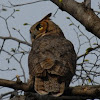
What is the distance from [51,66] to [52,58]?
0.30 meters

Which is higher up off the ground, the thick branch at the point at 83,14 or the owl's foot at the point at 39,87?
the thick branch at the point at 83,14

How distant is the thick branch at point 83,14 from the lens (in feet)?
11.6

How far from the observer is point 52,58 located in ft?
13.0

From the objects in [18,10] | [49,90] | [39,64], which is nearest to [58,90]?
[49,90]

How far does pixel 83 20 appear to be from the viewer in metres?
3.71

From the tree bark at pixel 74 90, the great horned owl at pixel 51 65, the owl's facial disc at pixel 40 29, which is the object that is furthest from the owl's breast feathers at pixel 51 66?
the owl's facial disc at pixel 40 29

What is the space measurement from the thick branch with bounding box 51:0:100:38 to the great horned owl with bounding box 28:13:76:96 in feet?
2.01

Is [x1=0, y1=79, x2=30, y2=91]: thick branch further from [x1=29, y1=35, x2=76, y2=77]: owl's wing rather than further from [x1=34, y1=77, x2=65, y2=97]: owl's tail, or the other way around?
[x1=29, y1=35, x2=76, y2=77]: owl's wing

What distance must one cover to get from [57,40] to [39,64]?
95 cm

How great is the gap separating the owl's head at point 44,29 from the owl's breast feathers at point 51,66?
121 centimetres

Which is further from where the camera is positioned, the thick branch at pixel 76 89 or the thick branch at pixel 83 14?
the thick branch at pixel 83 14

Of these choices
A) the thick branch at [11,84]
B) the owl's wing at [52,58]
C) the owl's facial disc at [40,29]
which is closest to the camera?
the thick branch at [11,84]

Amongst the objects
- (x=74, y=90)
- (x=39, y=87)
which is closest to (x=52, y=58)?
(x=39, y=87)

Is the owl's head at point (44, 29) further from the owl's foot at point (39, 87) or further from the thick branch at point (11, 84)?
the thick branch at point (11, 84)
